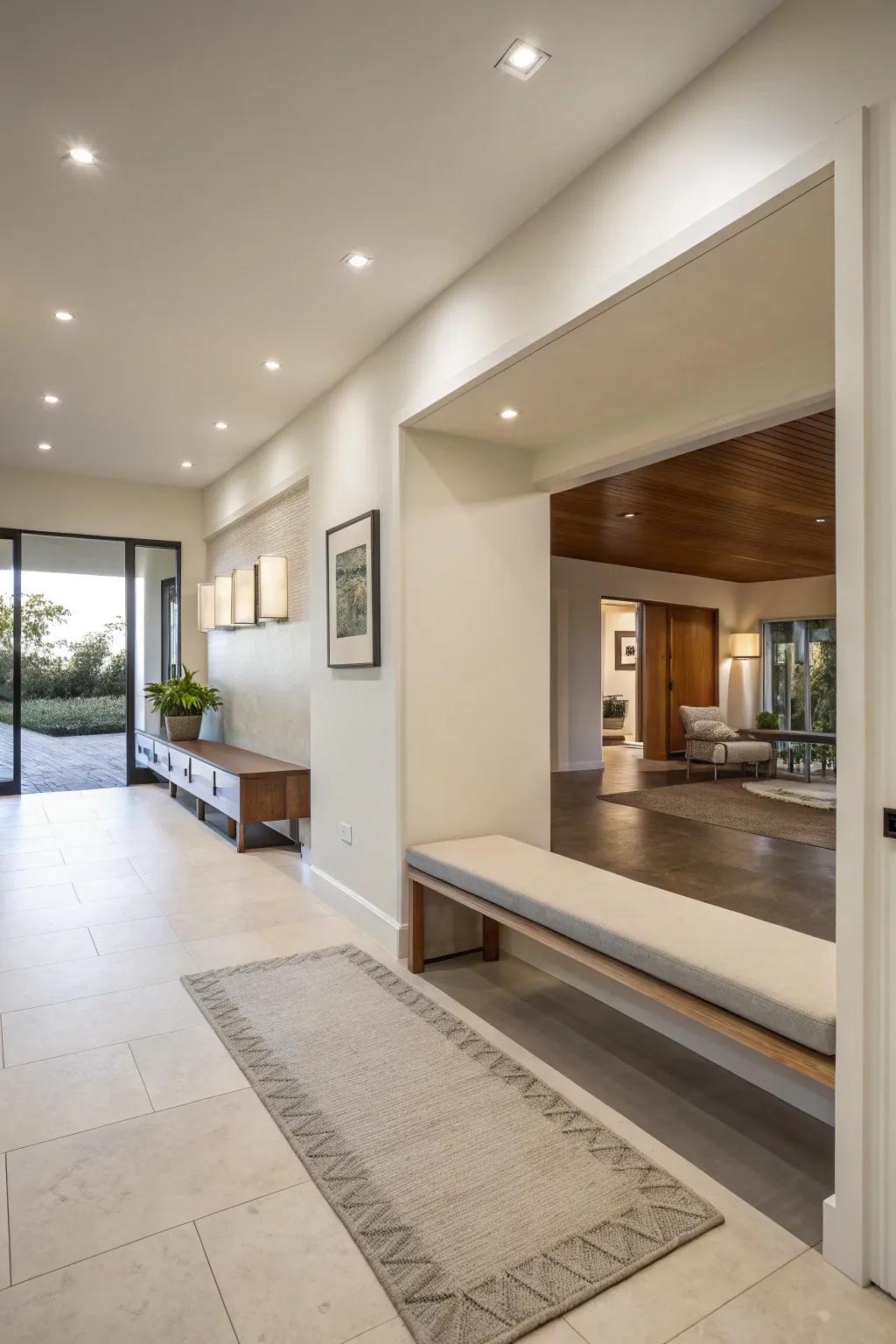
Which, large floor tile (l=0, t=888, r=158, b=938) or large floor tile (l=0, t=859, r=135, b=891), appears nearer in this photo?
large floor tile (l=0, t=888, r=158, b=938)

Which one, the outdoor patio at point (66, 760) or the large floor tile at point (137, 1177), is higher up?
the outdoor patio at point (66, 760)

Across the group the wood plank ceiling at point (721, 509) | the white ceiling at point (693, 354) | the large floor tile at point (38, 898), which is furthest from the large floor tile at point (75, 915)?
the wood plank ceiling at point (721, 509)

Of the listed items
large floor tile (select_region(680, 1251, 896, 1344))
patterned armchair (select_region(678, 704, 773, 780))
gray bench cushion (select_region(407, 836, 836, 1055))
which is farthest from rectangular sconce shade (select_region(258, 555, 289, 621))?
patterned armchair (select_region(678, 704, 773, 780))

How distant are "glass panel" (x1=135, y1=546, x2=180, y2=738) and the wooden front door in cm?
711

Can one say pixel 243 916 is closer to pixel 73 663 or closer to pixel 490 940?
pixel 490 940

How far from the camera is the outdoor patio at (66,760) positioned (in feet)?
24.6

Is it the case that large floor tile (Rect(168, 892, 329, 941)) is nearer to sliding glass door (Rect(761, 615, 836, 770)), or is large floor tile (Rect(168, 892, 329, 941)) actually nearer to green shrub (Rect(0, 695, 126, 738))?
green shrub (Rect(0, 695, 126, 738))

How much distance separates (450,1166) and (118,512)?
6.99m

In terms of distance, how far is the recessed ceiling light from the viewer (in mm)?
Result: 2523

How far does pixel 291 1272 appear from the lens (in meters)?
1.73

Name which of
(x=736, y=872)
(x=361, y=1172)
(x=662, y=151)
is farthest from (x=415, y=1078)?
(x=736, y=872)

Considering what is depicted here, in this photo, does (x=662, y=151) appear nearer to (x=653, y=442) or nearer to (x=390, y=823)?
(x=653, y=442)

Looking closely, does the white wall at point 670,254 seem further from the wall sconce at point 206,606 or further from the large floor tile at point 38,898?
the wall sconce at point 206,606

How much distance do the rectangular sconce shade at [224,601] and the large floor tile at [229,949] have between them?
3.35 metres
